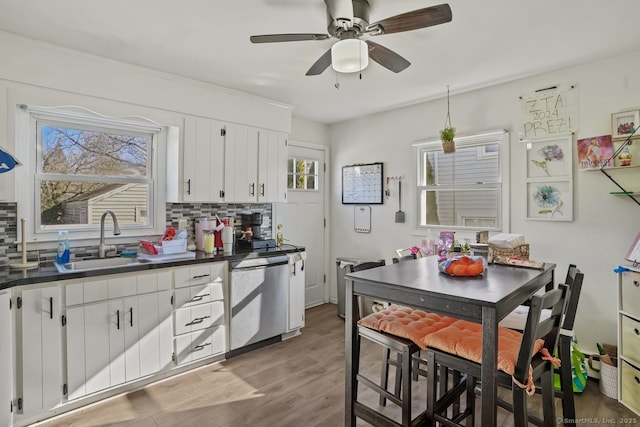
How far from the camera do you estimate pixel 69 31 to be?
230 cm

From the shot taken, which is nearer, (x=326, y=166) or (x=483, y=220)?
(x=483, y=220)

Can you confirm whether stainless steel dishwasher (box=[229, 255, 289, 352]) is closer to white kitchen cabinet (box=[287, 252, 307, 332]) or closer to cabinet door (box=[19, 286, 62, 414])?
white kitchen cabinet (box=[287, 252, 307, 332])

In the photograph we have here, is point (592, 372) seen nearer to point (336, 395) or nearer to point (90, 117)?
point (336, 395)

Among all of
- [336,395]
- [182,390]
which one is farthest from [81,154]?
[336,395]

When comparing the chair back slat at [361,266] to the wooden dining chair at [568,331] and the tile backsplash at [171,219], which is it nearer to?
the wooden dining chair at [568,331]

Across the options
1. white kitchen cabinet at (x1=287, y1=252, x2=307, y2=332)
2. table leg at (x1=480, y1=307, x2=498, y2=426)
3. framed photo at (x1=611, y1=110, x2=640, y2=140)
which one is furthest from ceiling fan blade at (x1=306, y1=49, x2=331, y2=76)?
framed photo at (x1=611, y1=110, x2=640, y2=140)

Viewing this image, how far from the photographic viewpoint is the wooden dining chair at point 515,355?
4.71 feet

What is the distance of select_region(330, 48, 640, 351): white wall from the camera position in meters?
2.65

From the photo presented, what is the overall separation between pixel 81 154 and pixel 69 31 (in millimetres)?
980

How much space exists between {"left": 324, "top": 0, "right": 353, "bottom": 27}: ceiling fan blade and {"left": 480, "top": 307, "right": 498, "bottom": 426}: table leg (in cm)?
157

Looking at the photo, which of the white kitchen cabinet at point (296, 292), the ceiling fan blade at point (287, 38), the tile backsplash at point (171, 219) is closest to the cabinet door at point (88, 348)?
the tile backsplash at point (171, 219)

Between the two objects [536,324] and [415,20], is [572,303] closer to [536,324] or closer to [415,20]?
[536,324]

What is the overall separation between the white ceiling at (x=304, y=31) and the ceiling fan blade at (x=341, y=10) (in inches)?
8.9

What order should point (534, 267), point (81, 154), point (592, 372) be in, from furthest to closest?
1. point (81, 154)
2. point (592, 372)
3. point (534, 267)
